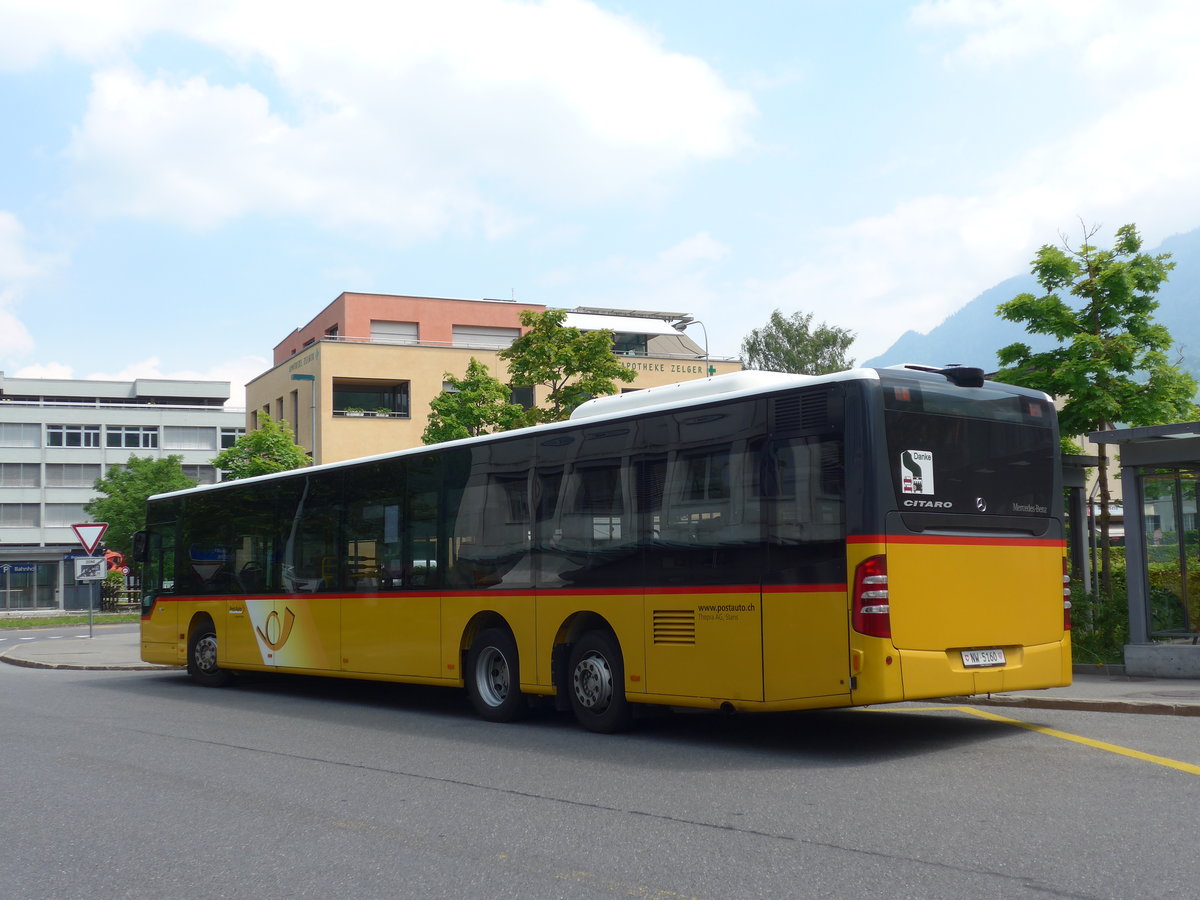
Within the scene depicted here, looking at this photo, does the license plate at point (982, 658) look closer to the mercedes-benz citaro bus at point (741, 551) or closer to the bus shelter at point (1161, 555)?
the mercedes-benz citaro bus at point (741, 551)

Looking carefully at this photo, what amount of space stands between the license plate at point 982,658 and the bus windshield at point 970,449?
1.11 meters

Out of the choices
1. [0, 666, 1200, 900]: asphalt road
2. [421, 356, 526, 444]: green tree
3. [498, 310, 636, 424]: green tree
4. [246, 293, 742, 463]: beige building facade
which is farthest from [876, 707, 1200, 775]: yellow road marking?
[246, 293, 742, 463]: beige building facade

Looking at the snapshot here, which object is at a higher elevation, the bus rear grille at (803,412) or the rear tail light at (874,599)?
the bus rear grille at (803,412)

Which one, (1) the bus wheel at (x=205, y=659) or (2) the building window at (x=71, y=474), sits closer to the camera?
(1) the bus wheel at (x=205, y=659)

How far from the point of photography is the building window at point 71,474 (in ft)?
295

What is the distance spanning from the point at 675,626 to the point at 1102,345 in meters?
11.9

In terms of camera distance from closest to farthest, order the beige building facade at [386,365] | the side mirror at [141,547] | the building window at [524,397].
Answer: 1. the side mirror at [141,547]
2. the beige building facade at [386,365]
3. the building window at [524,397]

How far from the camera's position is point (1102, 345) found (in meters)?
19.8

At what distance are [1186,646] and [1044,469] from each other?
566cm

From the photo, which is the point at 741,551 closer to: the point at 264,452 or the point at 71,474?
the point at 264,452

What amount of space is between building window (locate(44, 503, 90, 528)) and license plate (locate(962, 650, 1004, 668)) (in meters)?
87.6

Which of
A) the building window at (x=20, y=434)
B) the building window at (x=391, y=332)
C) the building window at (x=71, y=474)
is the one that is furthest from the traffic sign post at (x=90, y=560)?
the building window at (x=20, y=434)

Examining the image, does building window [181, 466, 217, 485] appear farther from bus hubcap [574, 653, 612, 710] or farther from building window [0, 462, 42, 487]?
bus hubcap [574, 653, 612, 710]

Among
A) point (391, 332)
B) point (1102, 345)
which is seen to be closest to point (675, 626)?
point (1102, 345)
